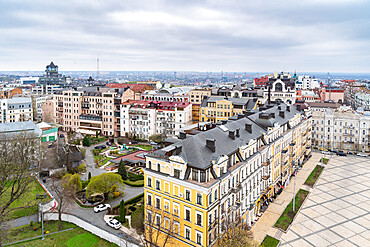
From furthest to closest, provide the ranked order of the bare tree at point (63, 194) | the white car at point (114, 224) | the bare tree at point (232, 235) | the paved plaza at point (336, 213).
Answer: the bare tree at point (63, 194) → the white car at point (114, 224) → the paved plaza at point (336, 213) → the bare tree at point (232, 235)

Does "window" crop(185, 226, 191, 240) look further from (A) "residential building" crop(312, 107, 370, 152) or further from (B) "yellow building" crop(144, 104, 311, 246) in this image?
(A) "residential building" crop(312, 107, 370, 152)

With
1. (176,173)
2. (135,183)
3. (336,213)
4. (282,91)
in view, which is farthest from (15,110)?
(336,213)

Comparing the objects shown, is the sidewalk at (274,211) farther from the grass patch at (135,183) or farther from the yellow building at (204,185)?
the grass patch at (135,183)

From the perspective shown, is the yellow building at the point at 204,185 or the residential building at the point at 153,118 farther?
the residential building at the point at 153,118

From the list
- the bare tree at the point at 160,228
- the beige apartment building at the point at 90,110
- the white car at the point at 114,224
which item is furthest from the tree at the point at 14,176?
the beige apartment building at the point at 90,110

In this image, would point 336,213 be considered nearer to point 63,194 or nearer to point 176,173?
point 176,173

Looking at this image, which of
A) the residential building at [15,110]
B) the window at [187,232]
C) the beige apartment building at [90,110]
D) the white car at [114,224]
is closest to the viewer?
the window at [187,232]

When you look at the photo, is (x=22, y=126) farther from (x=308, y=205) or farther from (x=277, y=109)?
(x=308, y=205)
